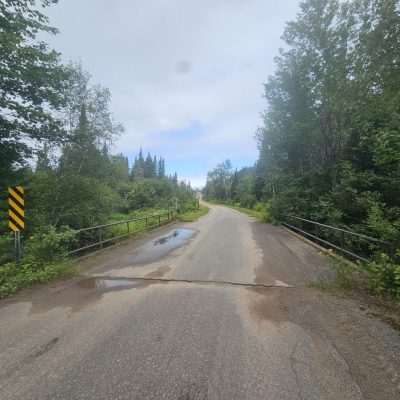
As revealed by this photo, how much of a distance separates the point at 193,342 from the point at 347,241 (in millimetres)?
5572

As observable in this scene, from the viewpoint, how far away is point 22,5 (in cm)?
670

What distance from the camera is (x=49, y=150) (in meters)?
8.06

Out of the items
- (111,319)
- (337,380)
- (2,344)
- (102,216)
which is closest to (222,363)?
(337,380)

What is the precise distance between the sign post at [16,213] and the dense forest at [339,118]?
764 cm

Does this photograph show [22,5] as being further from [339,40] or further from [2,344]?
[339,40]

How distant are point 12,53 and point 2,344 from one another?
25.8ft

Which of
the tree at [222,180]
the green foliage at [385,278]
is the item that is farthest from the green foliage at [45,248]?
the tree at [222,180]

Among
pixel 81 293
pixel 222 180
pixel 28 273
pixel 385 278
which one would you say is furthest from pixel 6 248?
pixel 222 180

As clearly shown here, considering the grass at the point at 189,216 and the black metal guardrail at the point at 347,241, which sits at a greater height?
the black metal guardrail at the point at 347,241

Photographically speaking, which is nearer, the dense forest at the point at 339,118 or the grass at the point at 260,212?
the dense forest at the point at 339,118

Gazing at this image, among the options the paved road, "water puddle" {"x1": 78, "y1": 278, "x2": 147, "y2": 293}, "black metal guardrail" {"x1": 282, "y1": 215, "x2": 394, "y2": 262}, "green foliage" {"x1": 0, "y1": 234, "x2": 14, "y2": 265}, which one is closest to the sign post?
"green foliage" {"x1": 0, "y1": 234, "x2": 14, "y2": 265}

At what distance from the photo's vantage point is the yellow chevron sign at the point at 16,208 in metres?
4.48

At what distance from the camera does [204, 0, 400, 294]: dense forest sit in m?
5.65

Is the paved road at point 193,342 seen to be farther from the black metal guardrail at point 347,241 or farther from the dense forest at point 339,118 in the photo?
the dense forest at point 339,118
